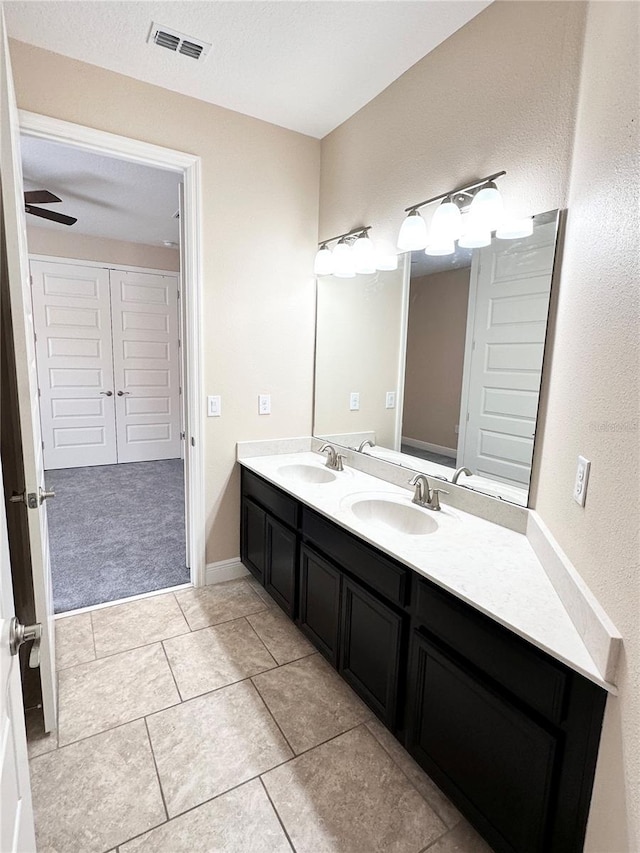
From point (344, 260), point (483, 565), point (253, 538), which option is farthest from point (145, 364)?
point (483, 565)

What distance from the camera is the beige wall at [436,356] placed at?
1911 mm

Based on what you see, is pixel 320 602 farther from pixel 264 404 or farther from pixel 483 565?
pixel 264 404

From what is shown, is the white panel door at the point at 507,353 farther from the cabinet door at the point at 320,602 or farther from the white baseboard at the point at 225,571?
the white baseboard at the point at 225,571

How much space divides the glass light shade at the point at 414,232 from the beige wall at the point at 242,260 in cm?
92

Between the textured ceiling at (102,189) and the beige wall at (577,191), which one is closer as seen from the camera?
the beige wall at (577,191)

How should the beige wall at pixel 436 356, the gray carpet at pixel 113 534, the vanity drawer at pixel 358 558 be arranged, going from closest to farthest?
1. the vanity drawer at pixel 358 558
2. the beige wall at pixel 436 356
3. the gray carpet at pixel 113 534

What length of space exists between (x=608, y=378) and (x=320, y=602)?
57.8 inches

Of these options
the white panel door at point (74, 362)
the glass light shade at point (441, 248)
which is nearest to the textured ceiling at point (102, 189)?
the white panel door at point (74, 362)

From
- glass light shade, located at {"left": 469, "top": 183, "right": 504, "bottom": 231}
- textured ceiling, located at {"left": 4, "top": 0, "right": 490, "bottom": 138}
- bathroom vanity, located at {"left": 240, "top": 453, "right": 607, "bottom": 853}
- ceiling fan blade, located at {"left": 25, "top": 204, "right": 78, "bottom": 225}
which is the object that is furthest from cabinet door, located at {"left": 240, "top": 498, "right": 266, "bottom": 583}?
ceiling fan blade, located at {"left": 25, "top": 204, "right": 78, "bottom": 225}

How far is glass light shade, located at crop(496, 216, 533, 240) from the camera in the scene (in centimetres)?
155

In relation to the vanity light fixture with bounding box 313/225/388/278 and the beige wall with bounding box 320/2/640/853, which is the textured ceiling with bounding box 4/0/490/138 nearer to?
the beige wall with bounding box 320/2/640/853

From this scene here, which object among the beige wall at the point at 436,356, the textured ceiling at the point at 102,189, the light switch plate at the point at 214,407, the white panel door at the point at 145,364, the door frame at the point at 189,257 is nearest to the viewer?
the beige wall at the point at 436,356

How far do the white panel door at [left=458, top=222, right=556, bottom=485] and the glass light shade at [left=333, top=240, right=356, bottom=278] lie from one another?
0.86 metres

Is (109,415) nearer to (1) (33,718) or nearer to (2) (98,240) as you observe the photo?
(2) (98,240)
